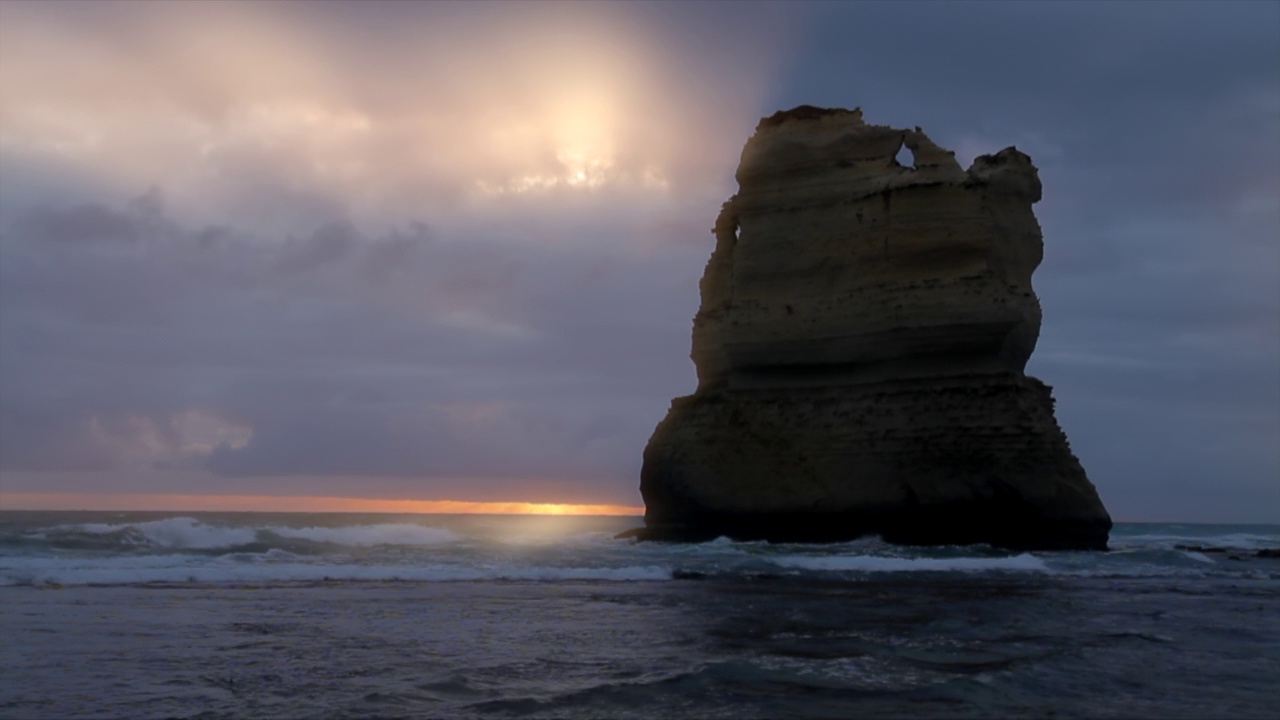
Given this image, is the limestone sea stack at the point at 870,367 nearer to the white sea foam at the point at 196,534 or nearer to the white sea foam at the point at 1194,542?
the white sea foam at the point at 196,534

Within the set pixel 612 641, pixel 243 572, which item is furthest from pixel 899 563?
pixel 612 641

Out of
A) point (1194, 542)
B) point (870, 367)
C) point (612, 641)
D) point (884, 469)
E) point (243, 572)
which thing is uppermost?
point (870, 367)

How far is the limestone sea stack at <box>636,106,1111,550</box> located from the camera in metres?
31.4

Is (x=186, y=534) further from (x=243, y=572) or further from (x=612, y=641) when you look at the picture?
(x=612, y=641)

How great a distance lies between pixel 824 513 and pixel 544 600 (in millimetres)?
18544

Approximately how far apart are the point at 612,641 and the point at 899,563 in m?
14.9

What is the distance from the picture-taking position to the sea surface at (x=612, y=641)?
7906 millimetres

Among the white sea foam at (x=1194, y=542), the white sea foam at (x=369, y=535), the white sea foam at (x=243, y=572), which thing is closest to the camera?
the white sea foam at (x=243, y=572)

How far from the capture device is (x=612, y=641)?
1111 cm

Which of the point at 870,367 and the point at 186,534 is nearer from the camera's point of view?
the point at 186,534

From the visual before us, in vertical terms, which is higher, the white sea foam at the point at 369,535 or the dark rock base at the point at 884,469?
the dark rock base at the point at 884,469

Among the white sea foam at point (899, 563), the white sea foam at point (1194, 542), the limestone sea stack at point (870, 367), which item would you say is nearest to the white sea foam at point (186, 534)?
the limestone sea stack at point (870, 367)

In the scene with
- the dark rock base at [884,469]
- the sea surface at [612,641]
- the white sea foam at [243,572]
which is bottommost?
the sea surface at [612,641]

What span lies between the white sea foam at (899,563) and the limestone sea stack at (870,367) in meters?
5.54
